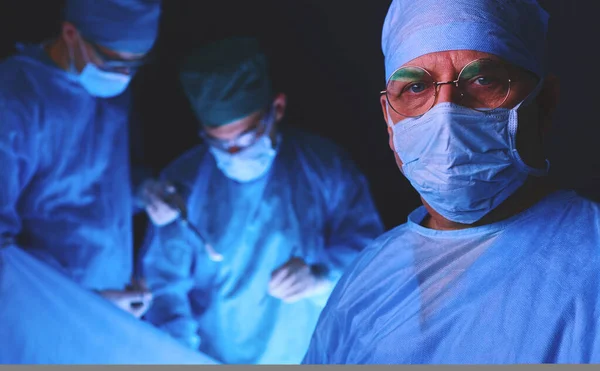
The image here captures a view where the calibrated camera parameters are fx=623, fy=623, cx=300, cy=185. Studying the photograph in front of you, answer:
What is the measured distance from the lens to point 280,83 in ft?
6.88

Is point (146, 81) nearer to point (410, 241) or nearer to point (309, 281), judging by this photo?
point (309, 281)

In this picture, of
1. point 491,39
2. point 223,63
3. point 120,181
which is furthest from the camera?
point 120,181

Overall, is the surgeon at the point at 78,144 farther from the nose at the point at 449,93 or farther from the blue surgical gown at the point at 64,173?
the nose at the point at 449,93

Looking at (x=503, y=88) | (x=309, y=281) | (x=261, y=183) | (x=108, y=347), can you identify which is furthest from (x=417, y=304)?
(x=108, y=347)

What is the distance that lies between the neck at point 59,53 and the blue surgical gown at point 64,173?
2 cm

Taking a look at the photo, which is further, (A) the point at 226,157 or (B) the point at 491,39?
Answer: (A) the point at 226,157

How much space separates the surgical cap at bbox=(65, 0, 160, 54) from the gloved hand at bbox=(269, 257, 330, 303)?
91cm

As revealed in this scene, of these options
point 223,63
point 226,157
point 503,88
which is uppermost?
point 503,88

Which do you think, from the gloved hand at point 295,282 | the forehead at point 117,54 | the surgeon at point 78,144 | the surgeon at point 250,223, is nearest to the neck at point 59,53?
the surgeon at point 78,144

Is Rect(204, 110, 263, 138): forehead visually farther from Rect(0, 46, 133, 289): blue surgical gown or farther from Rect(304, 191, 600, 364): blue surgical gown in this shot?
Rect(304, 191, 600, 364): blue surgical gown

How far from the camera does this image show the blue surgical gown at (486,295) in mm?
1118

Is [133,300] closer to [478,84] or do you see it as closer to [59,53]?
[59,53]

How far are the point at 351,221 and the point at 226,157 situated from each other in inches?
18.8

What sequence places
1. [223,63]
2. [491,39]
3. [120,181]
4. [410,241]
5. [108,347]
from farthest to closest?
[120,181] → [223,63] → [108,347] → [410,241] → [491,39]
